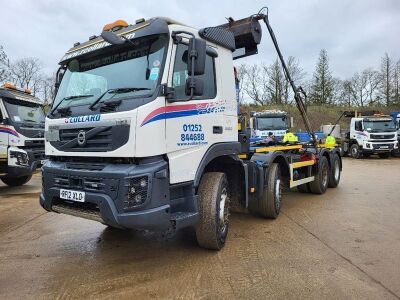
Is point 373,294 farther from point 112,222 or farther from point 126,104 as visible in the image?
point 126,104

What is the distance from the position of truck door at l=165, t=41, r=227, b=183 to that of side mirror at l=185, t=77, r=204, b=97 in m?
0.08

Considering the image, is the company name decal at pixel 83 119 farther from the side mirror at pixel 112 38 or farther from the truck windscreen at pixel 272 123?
the truck windscreen at pixel 272 123

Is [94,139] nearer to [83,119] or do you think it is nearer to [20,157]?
[83,119]

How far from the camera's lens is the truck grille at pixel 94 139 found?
388 cm

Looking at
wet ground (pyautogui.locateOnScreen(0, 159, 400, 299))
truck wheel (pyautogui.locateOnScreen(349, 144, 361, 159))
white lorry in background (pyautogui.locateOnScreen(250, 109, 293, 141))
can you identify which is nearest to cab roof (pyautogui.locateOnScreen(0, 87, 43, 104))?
wet ground (pyautogui.locateOnScreen(0, 159, 400, 299))

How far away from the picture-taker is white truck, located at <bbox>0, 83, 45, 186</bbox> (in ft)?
31.4

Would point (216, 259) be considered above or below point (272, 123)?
below

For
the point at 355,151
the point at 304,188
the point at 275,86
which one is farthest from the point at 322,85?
the point at 304,188

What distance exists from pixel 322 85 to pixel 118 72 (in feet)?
149

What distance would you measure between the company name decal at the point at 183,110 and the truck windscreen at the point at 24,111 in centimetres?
716

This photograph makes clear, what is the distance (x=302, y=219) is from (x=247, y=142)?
5.61ft

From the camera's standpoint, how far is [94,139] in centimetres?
409

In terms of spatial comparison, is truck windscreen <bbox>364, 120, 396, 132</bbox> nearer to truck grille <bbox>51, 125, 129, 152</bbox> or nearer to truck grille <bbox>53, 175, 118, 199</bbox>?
truck grille <bbox>51, 125, 129, 152</bbox>

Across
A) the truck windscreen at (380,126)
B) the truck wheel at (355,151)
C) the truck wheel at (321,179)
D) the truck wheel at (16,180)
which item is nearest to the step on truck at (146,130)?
the truck wheel at (321,179)
